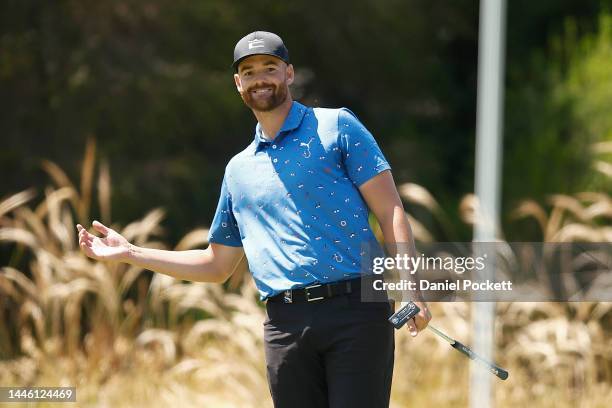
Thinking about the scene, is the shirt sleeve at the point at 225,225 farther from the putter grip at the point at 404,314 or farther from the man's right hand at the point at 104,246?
the putter grip at the point at 404,314

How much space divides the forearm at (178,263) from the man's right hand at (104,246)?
0.03m

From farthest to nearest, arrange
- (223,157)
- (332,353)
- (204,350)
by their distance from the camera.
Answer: (223,157)
(204,350)
(332,353)

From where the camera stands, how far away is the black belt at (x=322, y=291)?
3576 mm

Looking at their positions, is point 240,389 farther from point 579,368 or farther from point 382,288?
point 382,288

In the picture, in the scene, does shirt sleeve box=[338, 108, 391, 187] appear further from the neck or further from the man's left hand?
the man's left hand

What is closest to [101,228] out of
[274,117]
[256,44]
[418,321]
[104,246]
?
[104,246]

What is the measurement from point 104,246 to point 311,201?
2.67ft

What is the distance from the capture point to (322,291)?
11.7ft

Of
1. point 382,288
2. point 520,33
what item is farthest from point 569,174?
point 382,288

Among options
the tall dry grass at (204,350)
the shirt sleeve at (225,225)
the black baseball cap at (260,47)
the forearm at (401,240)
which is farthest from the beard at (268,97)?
the tall dry grass at (204,350)

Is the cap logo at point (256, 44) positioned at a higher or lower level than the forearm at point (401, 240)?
higher

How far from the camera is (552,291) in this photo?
7.20 meters

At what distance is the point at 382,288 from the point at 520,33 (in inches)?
481

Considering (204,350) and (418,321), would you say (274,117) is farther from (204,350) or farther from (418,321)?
(204,350)
